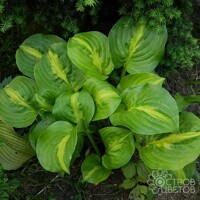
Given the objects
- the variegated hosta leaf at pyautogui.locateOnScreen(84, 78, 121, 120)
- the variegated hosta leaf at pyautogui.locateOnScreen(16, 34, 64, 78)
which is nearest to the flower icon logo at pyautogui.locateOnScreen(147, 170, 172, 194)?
the variegated hosta leaf at pyautogui.locateOnScreen(84, 78, 121, 120)

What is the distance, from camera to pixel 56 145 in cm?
169

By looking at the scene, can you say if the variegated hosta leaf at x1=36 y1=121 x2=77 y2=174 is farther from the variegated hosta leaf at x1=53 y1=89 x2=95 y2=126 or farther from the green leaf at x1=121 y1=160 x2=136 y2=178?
the green leaf at x1=121 y1=160 x2=136 y2=178

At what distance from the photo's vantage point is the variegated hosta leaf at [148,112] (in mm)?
1562

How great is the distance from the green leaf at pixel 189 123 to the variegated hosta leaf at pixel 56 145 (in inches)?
19.9

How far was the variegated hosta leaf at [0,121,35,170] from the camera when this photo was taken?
1.99 metres

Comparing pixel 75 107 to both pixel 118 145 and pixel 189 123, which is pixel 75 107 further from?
pixel 189 123

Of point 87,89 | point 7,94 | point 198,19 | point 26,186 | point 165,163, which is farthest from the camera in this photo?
point 198,19

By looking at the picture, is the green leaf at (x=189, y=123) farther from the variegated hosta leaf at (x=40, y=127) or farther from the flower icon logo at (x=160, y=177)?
the variegated hosta leaf at (x=40, y=127)

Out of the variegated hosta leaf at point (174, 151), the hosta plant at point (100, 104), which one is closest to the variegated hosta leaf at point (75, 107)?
the hosta plant at point (100, 104)

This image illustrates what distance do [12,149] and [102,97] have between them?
2.11ft

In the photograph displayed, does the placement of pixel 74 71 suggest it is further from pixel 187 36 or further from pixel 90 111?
pixel 187 36

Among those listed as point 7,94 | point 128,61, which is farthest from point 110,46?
point 7,94

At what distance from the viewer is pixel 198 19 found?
2.43 m

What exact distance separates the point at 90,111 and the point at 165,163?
40 cm
